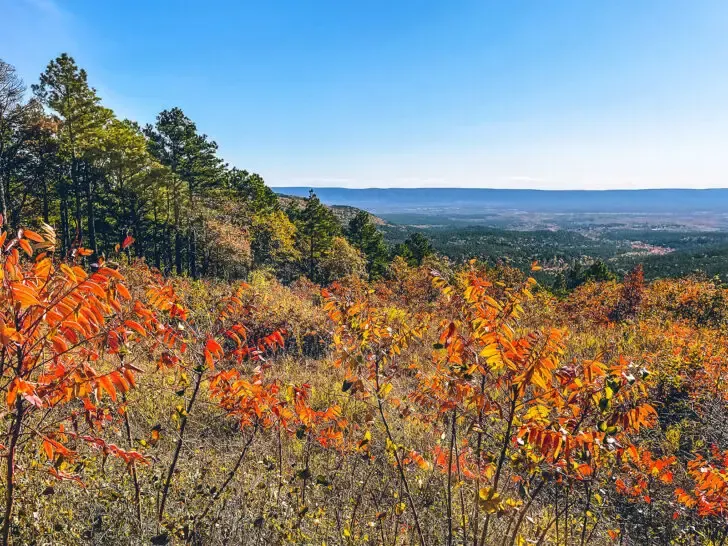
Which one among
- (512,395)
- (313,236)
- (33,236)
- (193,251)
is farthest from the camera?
(313,236)

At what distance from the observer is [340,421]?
5.01 meters

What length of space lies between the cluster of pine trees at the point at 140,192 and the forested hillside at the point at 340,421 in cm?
1910

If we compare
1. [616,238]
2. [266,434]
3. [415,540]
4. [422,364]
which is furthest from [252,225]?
[616,238]

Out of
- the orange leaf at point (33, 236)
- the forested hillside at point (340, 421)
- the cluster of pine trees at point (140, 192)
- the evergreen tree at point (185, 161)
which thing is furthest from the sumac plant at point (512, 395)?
the evergreen tree at point (185, 161)

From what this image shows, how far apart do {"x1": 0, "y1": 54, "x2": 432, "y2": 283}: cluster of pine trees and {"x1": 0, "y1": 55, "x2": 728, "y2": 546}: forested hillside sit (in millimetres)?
19105

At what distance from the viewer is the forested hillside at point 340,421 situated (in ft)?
7.41

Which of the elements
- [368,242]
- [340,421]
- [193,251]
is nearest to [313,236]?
[368,242]

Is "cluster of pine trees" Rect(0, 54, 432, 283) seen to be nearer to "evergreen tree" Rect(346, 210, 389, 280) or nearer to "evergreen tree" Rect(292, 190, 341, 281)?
"evergreen tree" Rect(292, 190, 341, 281)

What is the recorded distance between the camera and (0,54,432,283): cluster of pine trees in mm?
24938

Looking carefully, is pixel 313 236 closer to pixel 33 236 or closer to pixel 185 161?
pixel 185 161

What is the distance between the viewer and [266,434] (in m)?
6.30

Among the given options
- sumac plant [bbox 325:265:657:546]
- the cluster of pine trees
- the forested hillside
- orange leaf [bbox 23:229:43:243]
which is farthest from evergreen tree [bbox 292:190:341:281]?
orange leaf [bbox 23:229:43:243]

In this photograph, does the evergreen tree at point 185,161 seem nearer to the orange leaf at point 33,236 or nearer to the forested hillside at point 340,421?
the forested hillside at point 340,421

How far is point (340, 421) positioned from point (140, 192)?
105ft
